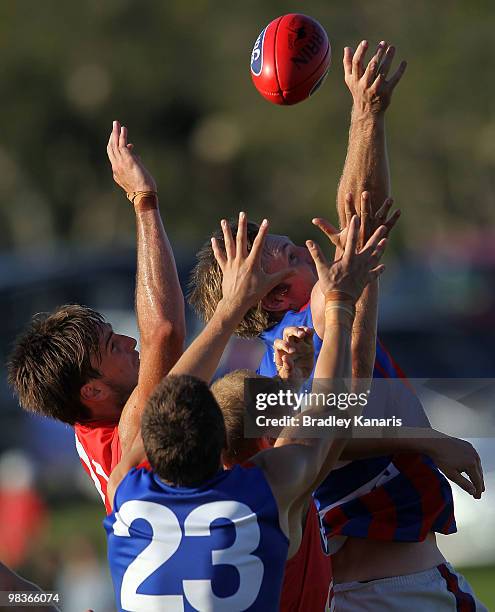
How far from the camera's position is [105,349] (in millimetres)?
5664

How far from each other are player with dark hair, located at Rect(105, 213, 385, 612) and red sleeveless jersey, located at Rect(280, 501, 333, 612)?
0.22 m

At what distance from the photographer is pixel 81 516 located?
1662 centimetres

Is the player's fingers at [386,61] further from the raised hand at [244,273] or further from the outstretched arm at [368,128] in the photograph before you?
the raised hand at [244,273]

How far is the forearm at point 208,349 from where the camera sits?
16.1ft

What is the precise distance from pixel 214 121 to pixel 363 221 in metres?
40.5

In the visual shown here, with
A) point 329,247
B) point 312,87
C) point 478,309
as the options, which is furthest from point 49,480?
point 329,247

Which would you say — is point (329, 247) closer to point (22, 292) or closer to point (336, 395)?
point (22, 292)

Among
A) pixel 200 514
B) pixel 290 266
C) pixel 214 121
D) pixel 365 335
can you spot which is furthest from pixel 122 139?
pixel 214 121

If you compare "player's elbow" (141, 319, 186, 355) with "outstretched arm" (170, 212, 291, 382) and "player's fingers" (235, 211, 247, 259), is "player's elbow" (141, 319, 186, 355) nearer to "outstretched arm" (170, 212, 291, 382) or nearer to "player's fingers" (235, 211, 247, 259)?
"outstretched arm" (170, 212, 291, 382)

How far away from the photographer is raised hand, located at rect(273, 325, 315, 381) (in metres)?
4.96

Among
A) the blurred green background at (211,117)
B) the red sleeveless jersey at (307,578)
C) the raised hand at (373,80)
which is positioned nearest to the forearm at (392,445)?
the red sleeveless jersey at (307,578)

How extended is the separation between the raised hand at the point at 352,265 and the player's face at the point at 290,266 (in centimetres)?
74

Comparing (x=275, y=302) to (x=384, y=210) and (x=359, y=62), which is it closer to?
(x=384, y=210)

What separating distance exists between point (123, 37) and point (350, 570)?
4195 cm
